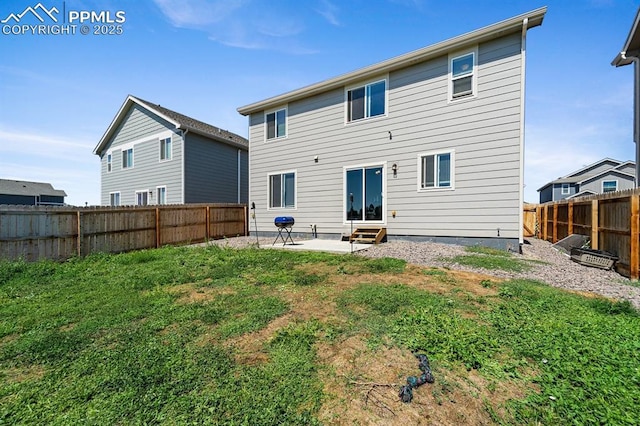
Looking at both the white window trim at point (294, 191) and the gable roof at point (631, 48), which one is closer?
the gable roof at point (631, 48)

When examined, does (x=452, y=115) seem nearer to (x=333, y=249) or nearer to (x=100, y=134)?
(x=333, y=249)

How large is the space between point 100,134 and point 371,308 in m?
22.3

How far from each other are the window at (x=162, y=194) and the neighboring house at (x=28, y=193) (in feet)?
75.2

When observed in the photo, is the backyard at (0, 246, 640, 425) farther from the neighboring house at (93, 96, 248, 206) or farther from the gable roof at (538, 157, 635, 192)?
the gable roof at (538, 157, 635, 192)

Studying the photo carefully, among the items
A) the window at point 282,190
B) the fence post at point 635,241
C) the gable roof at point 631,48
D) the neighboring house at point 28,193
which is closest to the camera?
the fence post at point 635,241

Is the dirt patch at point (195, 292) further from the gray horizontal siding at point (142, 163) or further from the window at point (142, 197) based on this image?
the window at point (142, 197)

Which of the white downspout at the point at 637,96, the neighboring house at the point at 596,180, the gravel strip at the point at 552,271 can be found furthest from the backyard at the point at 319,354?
the neighboring house at the point at 596,180

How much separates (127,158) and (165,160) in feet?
14.3

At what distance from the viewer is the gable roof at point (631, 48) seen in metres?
8.95

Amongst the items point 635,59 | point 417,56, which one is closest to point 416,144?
point 417,56

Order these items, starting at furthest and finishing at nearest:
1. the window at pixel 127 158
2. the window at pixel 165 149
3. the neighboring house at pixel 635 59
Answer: the window at pixel 127 158, the window at pixel 165 149, the neighboring house at pixel 635 59

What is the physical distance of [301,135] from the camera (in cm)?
1163

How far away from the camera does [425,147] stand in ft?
29.3

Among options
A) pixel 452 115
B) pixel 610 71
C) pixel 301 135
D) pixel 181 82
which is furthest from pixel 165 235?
pixel 610 71
